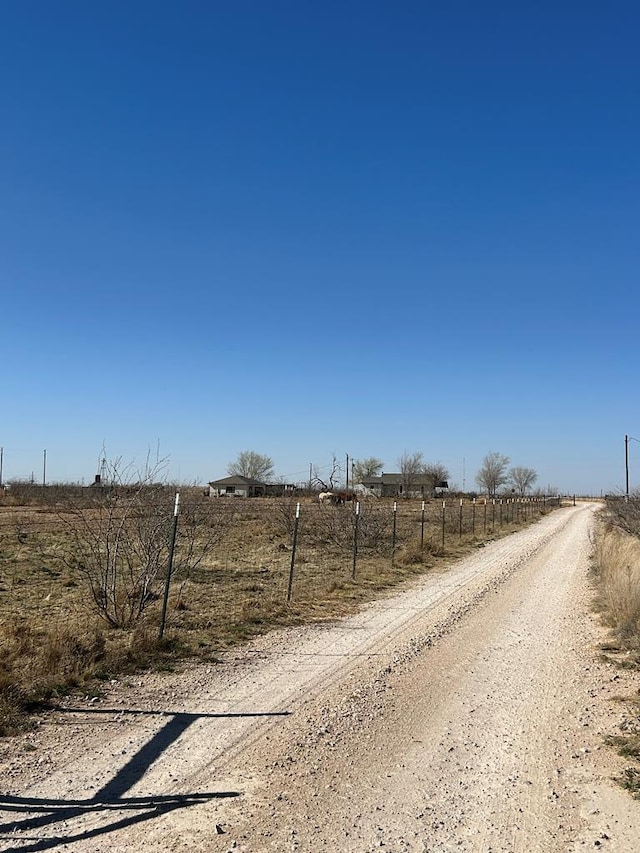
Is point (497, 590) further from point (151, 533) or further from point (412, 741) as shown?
point (412, 741)

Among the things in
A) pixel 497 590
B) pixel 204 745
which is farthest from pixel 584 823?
pixel 497 590

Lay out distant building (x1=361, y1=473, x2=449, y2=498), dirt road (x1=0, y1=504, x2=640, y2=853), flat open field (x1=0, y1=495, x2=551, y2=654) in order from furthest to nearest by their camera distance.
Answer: distant building (x1=361, y1=473, x2=449, y2=498), flat open field (x1=0, y1=495, x2=551, y2=654), dirt road (x1=0, y1=504, x2=640, y2=853)

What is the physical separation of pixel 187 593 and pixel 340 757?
8.87 meters

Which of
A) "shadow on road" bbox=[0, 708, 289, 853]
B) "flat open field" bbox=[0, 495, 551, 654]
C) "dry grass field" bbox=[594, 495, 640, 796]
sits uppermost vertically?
"dry grass field" bbox=[594, 495, 640, 796]

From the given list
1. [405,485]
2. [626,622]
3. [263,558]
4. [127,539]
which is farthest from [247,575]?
[405,485]

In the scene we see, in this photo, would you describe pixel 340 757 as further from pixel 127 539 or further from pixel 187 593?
pixel 187 593

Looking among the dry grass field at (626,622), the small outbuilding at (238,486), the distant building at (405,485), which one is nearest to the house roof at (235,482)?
the small outbuilding at (238,486)

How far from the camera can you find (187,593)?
540 inches

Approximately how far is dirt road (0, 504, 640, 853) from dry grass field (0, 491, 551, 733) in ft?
2.27

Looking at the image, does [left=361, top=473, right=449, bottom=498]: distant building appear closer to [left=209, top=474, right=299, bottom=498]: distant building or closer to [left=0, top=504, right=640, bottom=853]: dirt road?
[left=209, top=474, right=299, bottom=498]: distant building

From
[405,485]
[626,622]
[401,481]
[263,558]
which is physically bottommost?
[263,558]

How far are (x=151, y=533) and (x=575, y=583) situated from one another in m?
10.3

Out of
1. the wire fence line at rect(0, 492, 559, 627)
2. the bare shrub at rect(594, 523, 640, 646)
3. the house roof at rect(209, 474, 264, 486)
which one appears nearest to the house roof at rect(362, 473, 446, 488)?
the house roof at rect(209, 474, 264, 486)

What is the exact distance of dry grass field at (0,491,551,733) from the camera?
756cm
